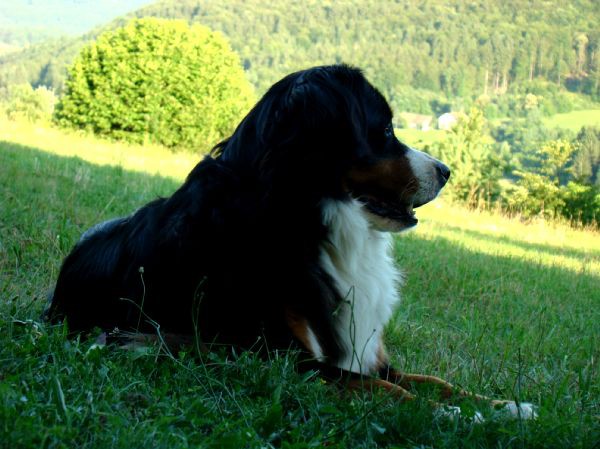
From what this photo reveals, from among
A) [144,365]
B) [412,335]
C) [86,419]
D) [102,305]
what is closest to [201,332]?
[144,365]

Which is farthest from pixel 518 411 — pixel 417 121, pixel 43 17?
pixel 43 17

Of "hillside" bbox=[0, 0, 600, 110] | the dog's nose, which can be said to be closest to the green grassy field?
the dog's nose

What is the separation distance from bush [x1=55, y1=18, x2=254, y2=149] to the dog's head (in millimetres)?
15641

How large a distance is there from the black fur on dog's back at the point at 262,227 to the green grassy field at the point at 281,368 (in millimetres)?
232

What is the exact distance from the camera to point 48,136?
1477 cm

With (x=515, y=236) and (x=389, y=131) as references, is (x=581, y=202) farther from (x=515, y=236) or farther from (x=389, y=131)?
Answer: (x=389, y=131)

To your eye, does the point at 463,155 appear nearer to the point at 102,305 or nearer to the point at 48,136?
the point at 48,136

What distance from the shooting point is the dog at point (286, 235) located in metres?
2.98

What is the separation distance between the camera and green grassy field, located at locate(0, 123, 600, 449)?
2.19 metres

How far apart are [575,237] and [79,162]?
10470 mm

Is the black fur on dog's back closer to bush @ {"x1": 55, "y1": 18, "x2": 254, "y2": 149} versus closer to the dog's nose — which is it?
the dog's nose

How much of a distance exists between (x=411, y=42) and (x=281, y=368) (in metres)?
63.7

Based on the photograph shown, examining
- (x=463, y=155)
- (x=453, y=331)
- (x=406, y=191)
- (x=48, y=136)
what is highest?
(x=406, y=191)

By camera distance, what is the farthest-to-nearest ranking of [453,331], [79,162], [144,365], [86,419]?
[79,162] → [453,331] → [144,365] → [86,419]
